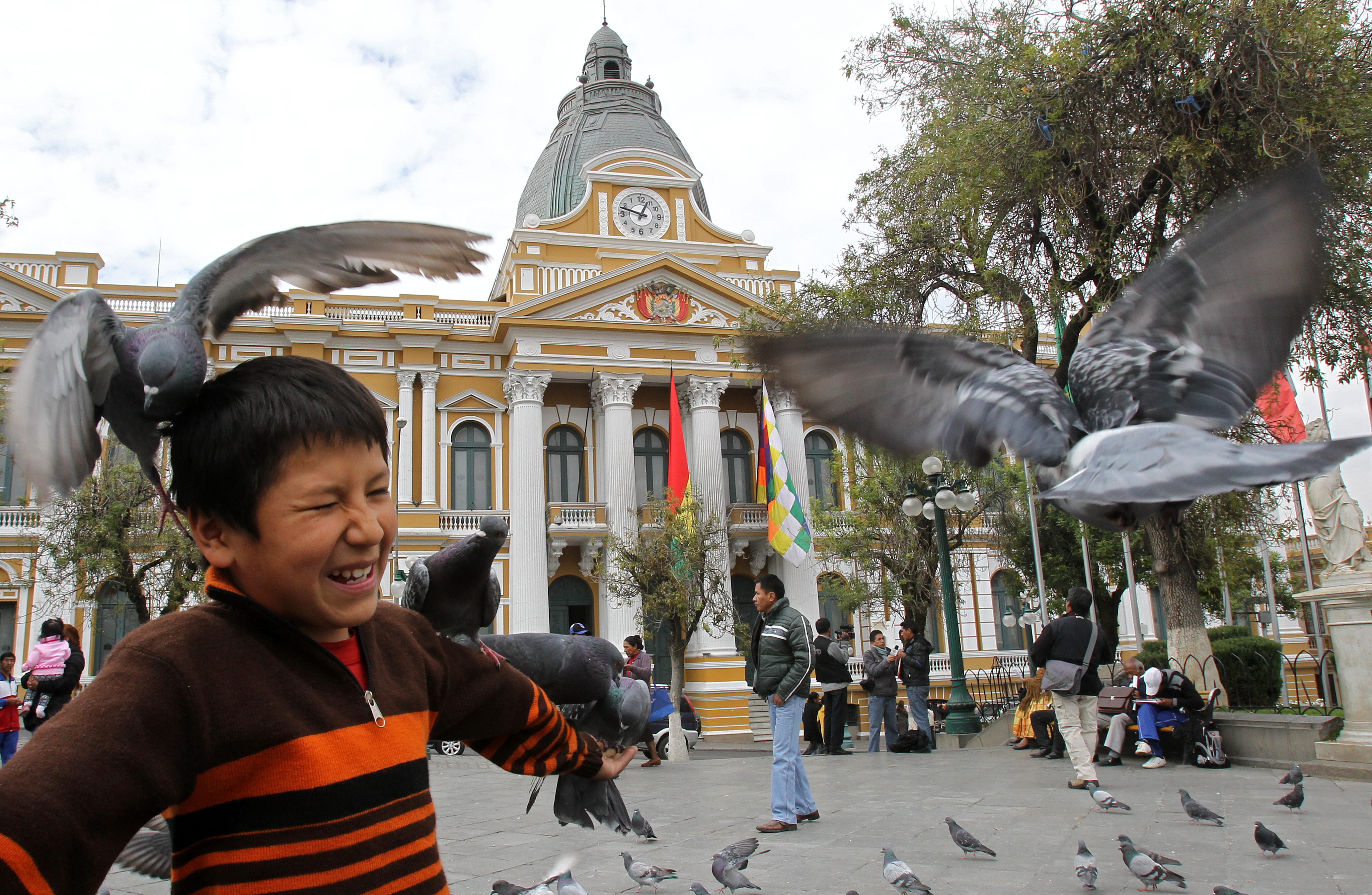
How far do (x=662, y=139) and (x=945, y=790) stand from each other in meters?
27.7

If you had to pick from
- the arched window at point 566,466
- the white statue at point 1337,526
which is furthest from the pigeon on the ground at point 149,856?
the arched window at point 566,466

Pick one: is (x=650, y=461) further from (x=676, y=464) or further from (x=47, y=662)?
(x=47, y=662)

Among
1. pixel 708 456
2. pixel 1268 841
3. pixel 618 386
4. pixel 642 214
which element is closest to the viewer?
pixel 1268 841

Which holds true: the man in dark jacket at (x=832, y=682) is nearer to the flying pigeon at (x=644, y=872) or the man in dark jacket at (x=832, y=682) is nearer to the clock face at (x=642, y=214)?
the flying pigeon at (x=644, y=872)

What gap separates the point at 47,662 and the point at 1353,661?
11896 mm

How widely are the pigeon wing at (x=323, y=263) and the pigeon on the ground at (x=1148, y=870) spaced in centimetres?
425

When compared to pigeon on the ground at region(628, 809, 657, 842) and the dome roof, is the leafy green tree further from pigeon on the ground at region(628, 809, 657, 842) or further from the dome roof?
pigeon on the ground at region(628, 809, 657, 842)

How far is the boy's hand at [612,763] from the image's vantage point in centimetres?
203

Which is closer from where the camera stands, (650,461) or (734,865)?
(734,865)

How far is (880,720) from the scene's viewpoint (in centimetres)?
1323

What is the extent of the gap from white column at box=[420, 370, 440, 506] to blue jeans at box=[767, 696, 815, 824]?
67.5 ft

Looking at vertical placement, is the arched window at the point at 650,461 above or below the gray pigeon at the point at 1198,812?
above

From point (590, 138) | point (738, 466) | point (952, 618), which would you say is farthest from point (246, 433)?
point (590, 138)

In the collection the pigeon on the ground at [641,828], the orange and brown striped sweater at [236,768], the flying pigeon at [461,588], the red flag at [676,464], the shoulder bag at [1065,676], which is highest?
the red flag at [676,464]
